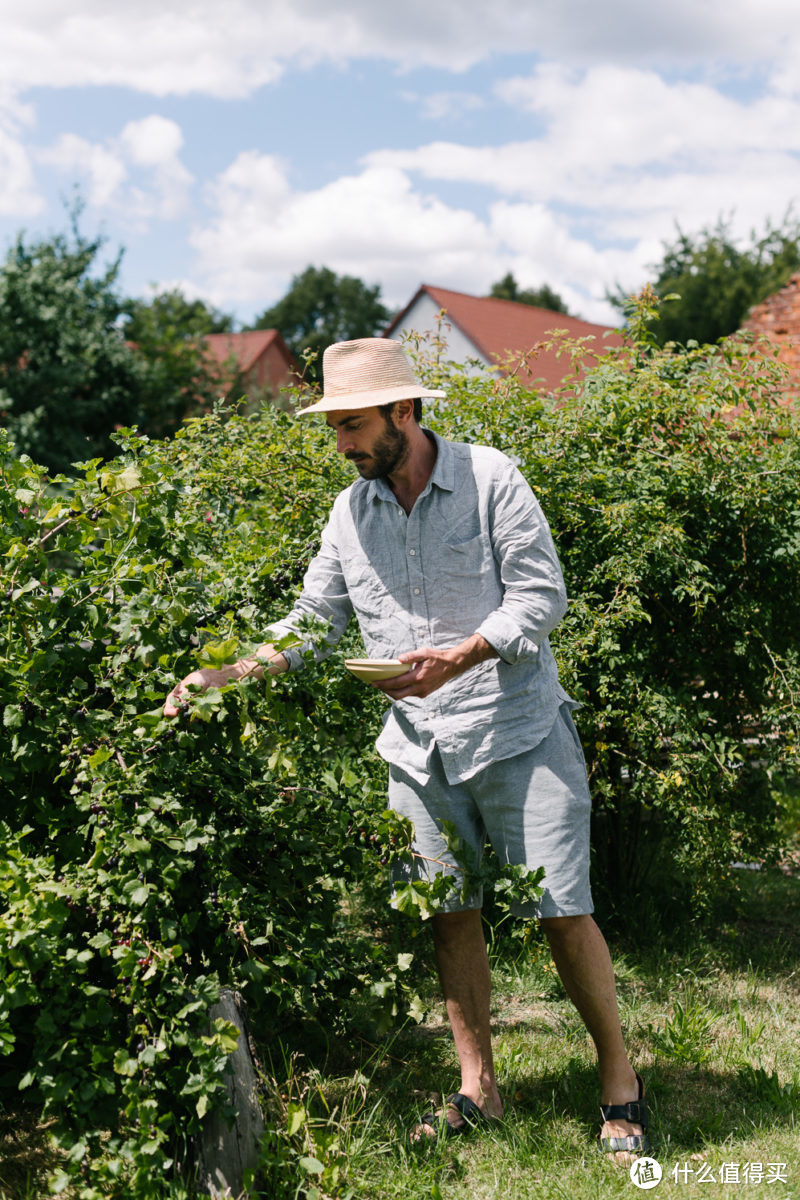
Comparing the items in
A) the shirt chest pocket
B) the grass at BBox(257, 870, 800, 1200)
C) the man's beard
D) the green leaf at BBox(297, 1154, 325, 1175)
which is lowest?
the grass at BBox(257, 870, 800, 1200)

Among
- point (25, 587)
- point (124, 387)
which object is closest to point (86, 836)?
point (25, 587)

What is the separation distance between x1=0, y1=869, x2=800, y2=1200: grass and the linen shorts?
578mm

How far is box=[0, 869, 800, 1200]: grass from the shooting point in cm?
251

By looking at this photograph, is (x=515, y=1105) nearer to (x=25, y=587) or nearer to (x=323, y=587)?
(x=323, y=587)

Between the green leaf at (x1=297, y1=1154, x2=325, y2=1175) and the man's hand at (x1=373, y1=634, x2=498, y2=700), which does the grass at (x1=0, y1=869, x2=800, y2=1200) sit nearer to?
the green leaf at (x1=297, y1=1154, x2=325, y2=1175)

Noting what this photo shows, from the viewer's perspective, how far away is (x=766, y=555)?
3.98 meters

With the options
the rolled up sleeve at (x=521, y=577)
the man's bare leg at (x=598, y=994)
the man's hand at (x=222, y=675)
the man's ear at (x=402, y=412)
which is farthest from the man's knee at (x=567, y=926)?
the man's ear at (x=402, y=412)

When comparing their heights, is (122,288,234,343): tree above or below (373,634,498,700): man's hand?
above

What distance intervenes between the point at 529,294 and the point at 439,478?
5560 centimetres

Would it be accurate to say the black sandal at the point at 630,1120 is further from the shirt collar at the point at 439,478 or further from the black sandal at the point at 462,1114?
the shirt collar at the point at 439,478

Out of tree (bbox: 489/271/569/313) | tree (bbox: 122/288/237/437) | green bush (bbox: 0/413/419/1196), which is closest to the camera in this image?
green bush (bbox: 0/413/419/1196)

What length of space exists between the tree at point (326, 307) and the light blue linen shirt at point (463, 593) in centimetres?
5877

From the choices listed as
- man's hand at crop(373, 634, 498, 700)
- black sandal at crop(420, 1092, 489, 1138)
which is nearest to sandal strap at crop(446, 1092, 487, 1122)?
black sandal at crop(420, 1092, 489, 1138)

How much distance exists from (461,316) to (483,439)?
2388 centimetres
